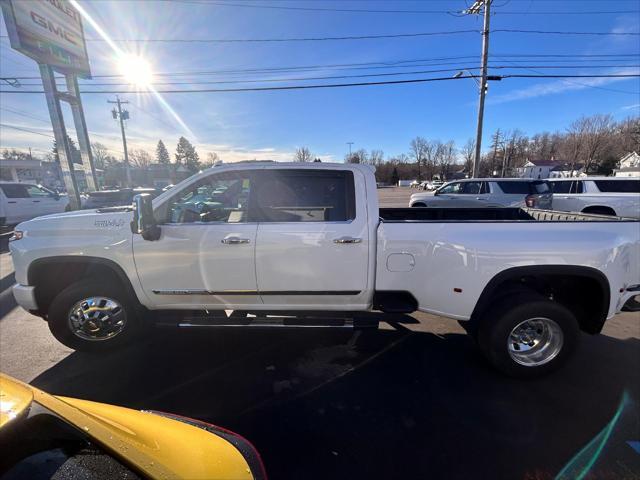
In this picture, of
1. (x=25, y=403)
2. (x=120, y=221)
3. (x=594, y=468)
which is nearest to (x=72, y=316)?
(x=120, y=221)

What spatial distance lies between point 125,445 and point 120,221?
241 cm

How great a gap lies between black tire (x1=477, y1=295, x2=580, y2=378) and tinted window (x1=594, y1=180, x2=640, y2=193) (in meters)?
10.5

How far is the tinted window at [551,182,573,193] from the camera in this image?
10.9 m

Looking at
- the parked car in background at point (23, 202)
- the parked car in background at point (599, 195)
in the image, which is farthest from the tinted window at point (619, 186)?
the parked car in background at point (23, 202)

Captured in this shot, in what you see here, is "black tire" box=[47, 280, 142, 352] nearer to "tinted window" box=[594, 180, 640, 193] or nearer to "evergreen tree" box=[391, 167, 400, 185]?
"tinted window" box=[594, 180, 640, 193]

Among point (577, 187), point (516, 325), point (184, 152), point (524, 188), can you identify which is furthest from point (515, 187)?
point (184, 152)

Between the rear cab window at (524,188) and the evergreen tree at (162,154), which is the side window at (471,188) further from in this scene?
the evergreen tree at (162,154)

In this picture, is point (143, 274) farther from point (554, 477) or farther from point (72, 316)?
point (554, 477)

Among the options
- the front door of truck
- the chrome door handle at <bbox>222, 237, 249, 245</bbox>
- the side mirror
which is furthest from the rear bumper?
the chrome door handle at <bbox>222, 237, 249, 245</bbox>

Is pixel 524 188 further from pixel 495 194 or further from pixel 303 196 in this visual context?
pixel 303 196

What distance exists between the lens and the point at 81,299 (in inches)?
122

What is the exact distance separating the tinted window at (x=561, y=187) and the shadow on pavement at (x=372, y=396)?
9.53 metres

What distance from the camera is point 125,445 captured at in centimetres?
115

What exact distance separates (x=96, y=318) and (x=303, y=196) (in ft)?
8.23
